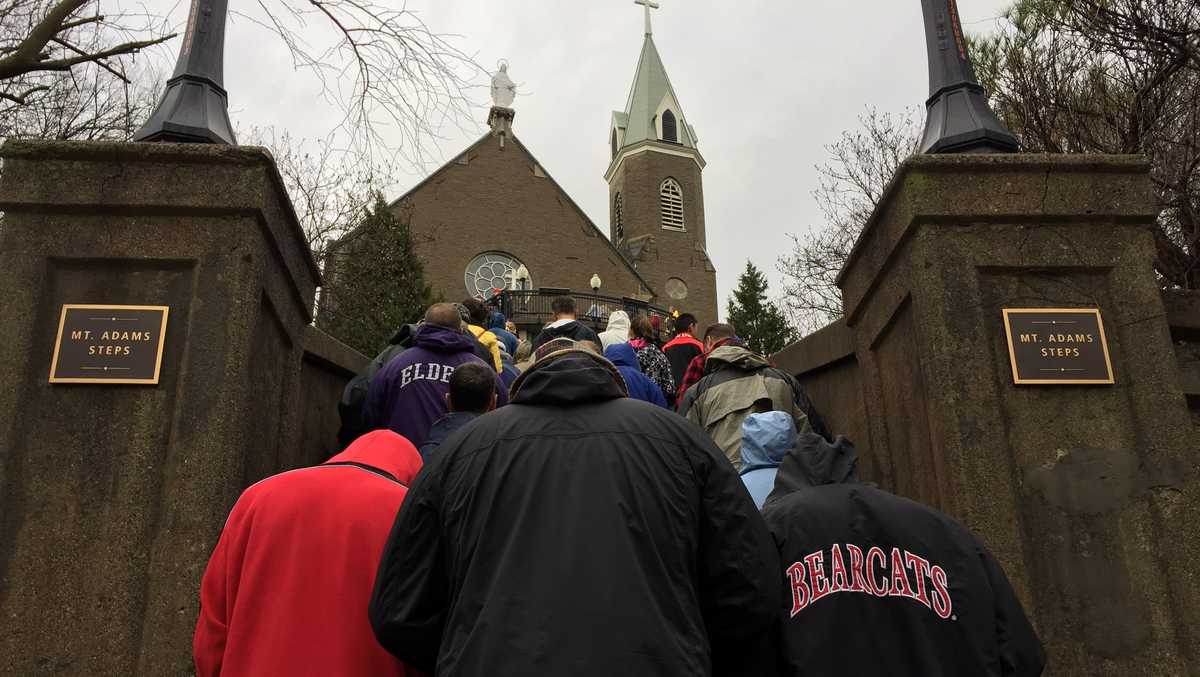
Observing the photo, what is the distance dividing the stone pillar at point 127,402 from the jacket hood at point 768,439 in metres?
2.42

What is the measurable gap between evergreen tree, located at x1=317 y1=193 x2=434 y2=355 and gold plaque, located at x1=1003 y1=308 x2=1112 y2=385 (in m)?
16.9

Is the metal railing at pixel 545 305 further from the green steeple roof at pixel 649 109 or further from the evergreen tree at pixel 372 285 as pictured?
the green steeple roof at pixel 649 109

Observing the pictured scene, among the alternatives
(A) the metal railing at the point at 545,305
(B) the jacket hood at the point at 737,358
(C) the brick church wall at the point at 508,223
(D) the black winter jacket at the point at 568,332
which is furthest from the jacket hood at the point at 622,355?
(C) the brick church wall at the point at 508,223

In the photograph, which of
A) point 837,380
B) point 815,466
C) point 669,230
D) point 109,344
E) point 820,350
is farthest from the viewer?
point 669,230

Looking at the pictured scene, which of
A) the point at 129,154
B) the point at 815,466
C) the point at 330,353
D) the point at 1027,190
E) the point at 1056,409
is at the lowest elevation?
the point at 815,466

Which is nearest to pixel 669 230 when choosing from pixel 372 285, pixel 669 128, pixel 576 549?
pixel 669 128

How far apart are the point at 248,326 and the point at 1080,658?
424 cm

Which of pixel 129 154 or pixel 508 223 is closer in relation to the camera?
pixel 129 154

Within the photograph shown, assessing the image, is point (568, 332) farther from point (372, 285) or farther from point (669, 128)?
point (669, 128)

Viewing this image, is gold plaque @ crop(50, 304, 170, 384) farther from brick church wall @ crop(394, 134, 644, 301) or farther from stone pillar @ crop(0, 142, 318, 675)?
brick church wall @ crop(394, 134, 644, 301)

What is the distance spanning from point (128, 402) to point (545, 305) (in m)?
31.3

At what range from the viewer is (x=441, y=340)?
17.5ft

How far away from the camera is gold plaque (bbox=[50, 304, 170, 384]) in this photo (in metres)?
4.33

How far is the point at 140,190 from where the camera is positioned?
4.63 m
